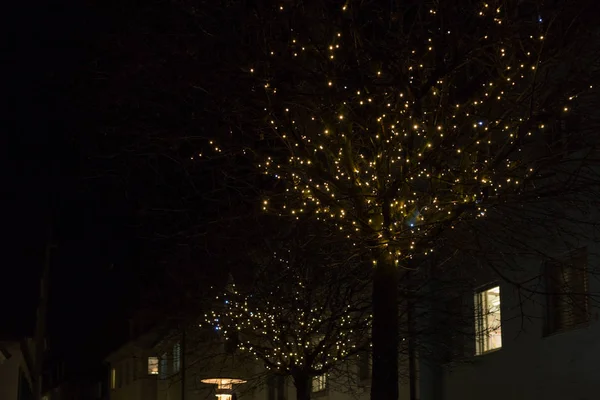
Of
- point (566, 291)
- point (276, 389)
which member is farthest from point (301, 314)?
point (276, 389)

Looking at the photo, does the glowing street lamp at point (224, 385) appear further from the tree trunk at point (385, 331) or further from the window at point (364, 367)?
the tree trunk at point (385, 331)

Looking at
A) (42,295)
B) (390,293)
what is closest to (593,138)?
(390,293)

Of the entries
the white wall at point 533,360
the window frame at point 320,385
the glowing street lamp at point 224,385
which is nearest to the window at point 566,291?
the white wall at point 533,360

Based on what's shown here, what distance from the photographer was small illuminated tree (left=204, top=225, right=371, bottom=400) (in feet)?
68.3

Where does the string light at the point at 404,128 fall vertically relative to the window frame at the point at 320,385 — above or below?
above

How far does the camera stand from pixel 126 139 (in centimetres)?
1550

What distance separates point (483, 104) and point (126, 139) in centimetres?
559

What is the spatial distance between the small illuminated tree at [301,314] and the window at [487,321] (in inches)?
90.1

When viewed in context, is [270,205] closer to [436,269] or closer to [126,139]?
[126,139]

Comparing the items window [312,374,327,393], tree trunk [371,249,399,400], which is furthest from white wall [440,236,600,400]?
window [312,374,327,393]

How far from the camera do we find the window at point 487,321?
19109mm

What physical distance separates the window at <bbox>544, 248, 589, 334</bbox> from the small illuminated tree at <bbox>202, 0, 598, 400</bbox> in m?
2.65

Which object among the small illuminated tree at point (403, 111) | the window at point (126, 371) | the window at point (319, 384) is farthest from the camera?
the window at point (126, 371)

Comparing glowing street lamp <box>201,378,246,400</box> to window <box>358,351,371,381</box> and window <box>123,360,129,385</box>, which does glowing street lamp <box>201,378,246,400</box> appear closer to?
window <box>358,351,371,381</box>
